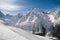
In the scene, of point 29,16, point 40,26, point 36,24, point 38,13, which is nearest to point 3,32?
point 40,26

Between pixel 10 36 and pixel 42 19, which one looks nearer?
pixel 10 36

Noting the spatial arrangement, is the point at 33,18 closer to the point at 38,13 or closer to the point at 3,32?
the point at 38,13

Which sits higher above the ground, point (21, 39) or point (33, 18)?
point (33, 18)

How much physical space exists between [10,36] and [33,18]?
11514cm

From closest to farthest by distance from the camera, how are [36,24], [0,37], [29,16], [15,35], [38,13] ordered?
[0,37]
[15,35]
[36,24]
[38,13]
[29,16]

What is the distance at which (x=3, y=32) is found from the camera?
3.24 m

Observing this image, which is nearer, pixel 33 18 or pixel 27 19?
pixel 33 18

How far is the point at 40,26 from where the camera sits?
9888 centimetres

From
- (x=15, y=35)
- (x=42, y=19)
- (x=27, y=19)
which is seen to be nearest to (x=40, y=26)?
(x=42, y=19)

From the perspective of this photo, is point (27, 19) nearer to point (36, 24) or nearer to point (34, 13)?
point (34, 13)

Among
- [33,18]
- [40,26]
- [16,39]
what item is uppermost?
[33,18]

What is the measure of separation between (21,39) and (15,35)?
0.17 meters

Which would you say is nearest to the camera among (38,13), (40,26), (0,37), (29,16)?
(0,37)

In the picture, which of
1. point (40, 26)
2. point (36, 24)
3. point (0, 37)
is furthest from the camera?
point (36, 24)
